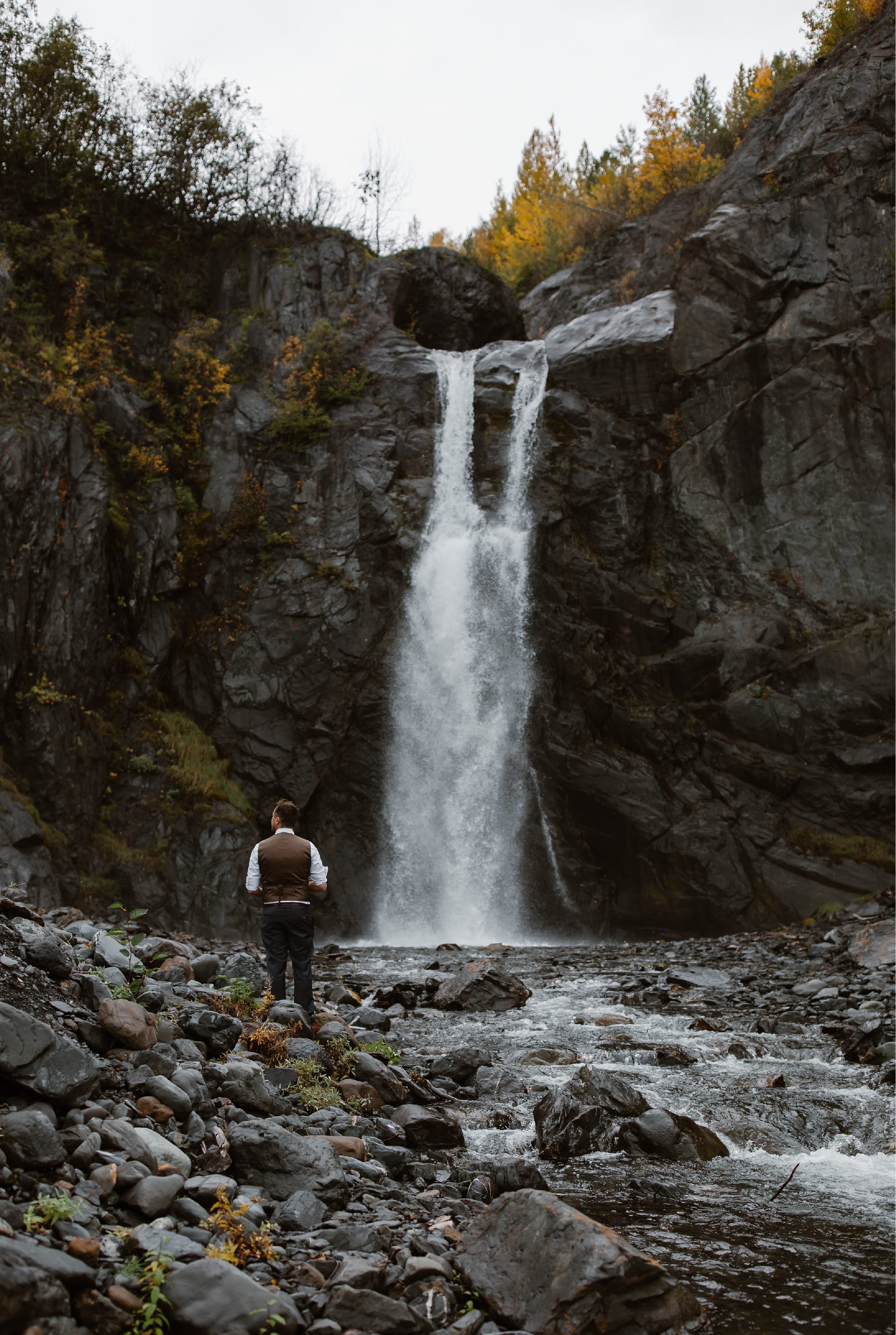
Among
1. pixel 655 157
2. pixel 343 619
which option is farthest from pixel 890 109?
pixel 343 619

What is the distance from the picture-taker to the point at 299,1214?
431 cm

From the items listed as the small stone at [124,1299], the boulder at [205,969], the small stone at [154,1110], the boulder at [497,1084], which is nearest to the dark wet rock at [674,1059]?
the boulder at [497,1084]

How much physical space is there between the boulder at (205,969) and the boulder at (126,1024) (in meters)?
2.50

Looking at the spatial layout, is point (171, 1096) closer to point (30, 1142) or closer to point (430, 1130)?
point (30, 1142)

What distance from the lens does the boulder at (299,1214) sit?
425 centimetres

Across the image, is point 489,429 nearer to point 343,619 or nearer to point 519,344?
point 519,344

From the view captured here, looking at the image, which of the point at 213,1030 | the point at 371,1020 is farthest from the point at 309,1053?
the point at 371,1020

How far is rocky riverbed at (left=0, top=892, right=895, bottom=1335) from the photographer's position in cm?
357

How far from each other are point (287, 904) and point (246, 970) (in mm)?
862

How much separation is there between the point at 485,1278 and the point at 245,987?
4.02m

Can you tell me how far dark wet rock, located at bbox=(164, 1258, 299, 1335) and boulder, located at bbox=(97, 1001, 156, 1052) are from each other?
2.07 meters

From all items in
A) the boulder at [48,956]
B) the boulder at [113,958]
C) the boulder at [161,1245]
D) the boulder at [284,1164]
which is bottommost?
the boulder at [284,1164]

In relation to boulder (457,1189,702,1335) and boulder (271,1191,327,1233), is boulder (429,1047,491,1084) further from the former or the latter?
boulder (457,1189,702,1335)

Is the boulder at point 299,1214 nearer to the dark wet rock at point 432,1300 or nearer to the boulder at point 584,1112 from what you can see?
the dark wet rock at point 432,1300
